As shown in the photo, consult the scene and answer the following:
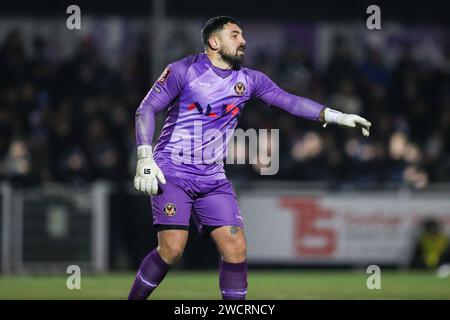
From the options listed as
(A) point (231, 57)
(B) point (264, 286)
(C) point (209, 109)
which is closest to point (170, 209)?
(C) point (209, 109)

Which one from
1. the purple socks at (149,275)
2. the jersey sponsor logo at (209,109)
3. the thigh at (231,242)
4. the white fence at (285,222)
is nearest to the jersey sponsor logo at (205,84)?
the jersey sponsor logo at (209,109)

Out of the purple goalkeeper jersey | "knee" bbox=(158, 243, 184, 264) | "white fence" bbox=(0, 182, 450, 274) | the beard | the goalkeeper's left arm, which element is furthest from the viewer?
"white fence" bbox=(0, 182, 450, 274)

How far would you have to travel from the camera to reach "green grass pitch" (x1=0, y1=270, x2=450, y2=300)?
1182 cm

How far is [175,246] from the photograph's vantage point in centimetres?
866

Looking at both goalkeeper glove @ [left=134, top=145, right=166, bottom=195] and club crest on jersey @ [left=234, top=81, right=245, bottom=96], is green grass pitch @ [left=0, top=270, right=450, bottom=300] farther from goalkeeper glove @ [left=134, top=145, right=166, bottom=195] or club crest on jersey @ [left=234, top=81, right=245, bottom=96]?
goalkeeper glove @ [left=134, top=145, right=166, bottom=195]

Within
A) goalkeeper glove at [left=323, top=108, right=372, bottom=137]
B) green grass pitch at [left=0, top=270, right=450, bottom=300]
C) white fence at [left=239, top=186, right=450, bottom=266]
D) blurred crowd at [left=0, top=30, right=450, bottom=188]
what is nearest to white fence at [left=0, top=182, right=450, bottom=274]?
white fence at [left=239, top=186, right=450, bottom=266]

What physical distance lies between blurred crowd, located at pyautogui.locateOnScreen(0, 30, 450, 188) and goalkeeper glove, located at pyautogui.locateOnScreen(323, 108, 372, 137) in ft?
26.9

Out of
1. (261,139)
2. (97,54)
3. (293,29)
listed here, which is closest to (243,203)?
(261,139)

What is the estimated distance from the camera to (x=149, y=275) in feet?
28.7

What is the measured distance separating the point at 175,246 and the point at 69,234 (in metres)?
8.25

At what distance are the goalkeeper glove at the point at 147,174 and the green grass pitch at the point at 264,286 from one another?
123 inches

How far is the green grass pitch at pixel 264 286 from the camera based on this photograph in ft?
38.8

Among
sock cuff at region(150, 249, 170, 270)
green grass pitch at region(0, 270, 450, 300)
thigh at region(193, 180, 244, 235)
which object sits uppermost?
thigh at region(193, 180, 244, 235)
